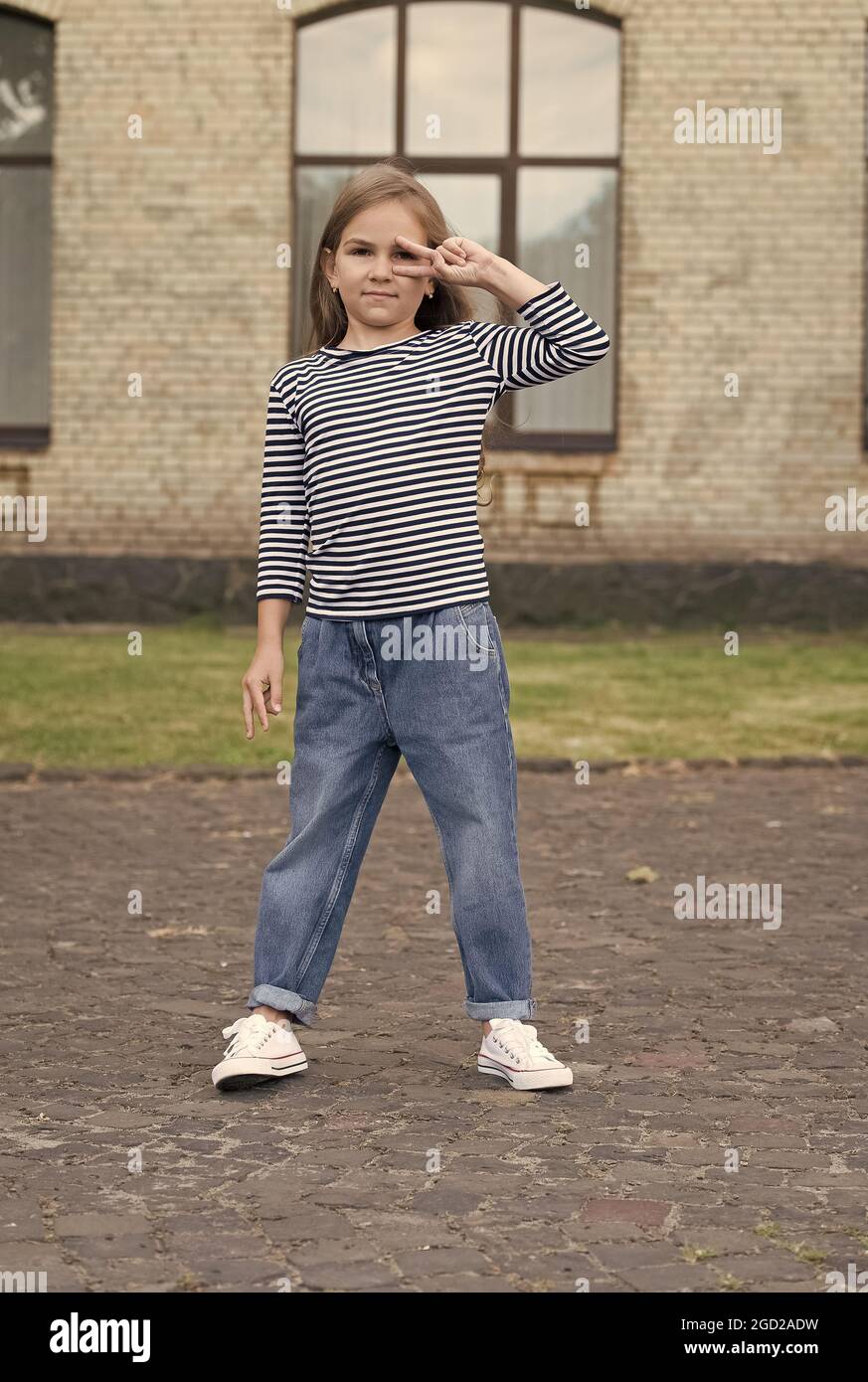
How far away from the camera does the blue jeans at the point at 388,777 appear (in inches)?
167

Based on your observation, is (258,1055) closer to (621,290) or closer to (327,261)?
(327,261)

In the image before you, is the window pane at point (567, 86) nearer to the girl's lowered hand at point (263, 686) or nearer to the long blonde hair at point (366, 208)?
the long blonde hair at point (366, 208)

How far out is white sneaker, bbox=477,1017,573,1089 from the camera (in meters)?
4.25

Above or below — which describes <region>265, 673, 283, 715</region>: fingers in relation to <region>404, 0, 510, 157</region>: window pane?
below

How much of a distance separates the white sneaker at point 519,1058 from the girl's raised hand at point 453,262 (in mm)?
1579

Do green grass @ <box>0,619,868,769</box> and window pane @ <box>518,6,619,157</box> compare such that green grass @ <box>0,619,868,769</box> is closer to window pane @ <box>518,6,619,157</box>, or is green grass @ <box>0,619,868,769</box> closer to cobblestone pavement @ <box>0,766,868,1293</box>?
cobblestone pavement @ <box>0,766,868,1293</box>

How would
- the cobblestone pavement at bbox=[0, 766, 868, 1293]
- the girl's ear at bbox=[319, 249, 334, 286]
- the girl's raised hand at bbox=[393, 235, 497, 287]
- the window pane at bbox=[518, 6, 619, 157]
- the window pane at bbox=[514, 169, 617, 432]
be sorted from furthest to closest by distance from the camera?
1. the window pane at bbox=[514, 169, 617, 432]
2. the window pane at bbox=[518, 6, 619, 157]
3. the girl's ear at bbox=[319, 249, 334, 286]
4. the girl's raised hand at bbox=[393, 235, 497, 287]
5. the cobblestone pavement at bbox=[0, 766, 868, 1293]

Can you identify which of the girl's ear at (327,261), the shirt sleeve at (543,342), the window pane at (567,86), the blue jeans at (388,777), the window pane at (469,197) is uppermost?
the window pane at (567,86)

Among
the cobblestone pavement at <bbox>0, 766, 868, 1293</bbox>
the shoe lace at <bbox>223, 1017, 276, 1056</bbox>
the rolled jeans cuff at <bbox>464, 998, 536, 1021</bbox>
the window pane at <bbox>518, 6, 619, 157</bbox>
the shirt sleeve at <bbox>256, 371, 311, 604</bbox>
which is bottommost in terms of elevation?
the cobblestone pavement at <bbox>0, 766, 868, 1293</bbox>

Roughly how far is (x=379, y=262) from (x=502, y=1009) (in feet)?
5.33

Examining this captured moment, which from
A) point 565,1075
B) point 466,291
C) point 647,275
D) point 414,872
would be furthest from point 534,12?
point 565,1075

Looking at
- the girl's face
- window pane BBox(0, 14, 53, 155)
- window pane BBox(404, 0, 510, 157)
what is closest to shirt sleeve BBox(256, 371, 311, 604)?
the girl's face

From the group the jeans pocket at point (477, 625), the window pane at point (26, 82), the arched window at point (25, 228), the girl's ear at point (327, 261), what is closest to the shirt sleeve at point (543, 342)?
the girl's ear at point (327, 261)

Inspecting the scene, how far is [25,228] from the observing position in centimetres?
1591
